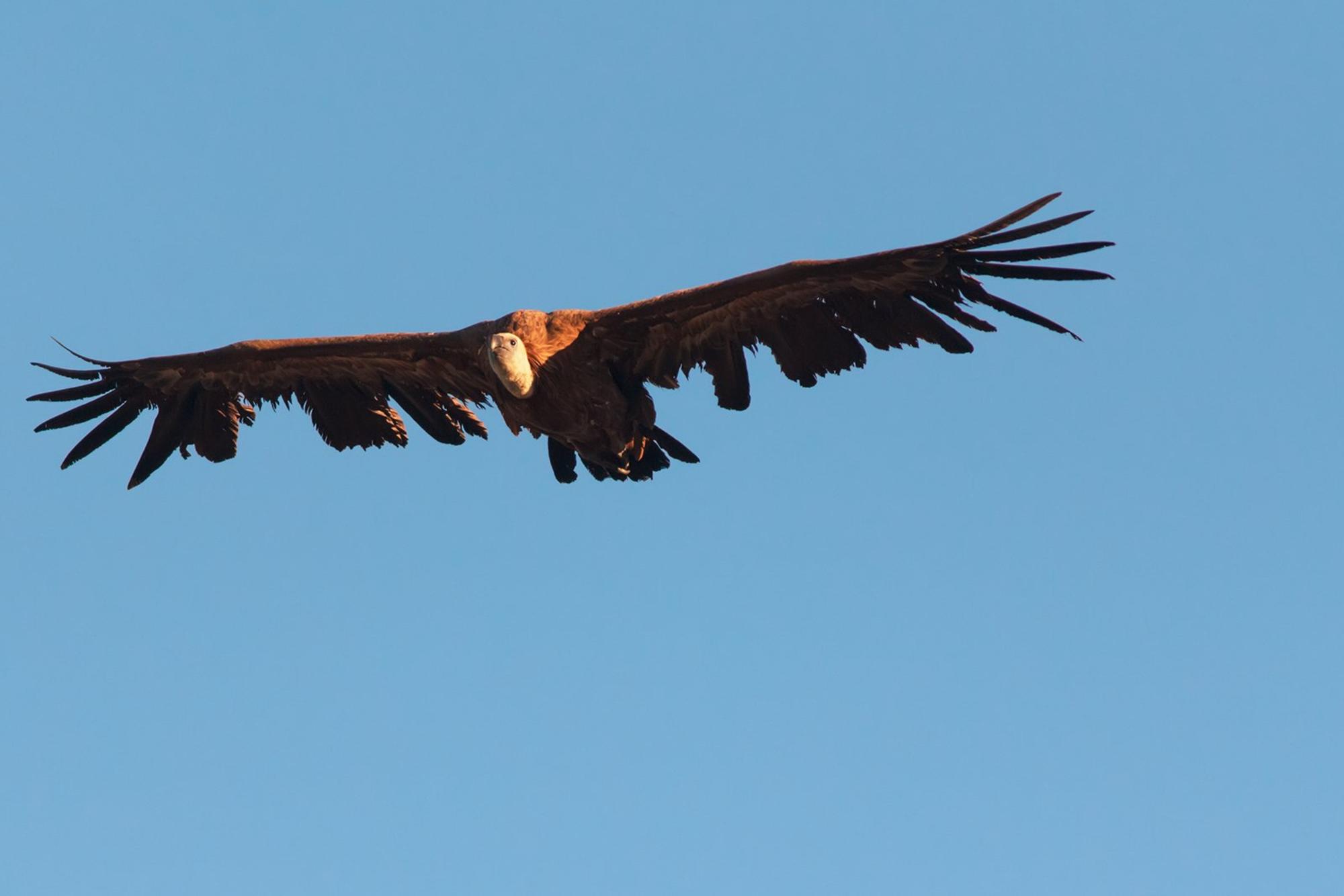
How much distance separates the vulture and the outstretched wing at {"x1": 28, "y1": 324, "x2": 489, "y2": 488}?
0.01 meters

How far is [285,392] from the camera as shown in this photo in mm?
13562

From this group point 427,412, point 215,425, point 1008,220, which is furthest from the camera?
point 215,425

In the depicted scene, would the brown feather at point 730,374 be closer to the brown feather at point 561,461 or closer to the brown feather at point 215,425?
the brown feather at point 561,461

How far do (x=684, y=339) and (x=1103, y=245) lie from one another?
2.88 m

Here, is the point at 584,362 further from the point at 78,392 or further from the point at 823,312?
the point at 78,392

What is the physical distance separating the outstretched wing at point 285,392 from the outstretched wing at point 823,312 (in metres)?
1.33

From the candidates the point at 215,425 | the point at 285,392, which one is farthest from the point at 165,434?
the point at 285,392

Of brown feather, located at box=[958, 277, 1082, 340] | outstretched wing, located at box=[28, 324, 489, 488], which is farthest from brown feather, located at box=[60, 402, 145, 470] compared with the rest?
brown feather, located at box=[958, 277, 1082, 340]

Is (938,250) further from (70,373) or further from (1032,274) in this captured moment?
(70,373)

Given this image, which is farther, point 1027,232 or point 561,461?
point 561,461

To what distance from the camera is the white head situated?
11.7 metres

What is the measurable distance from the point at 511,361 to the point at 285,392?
101 inches

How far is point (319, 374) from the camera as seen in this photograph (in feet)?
43.9

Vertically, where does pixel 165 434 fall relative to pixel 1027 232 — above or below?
above
